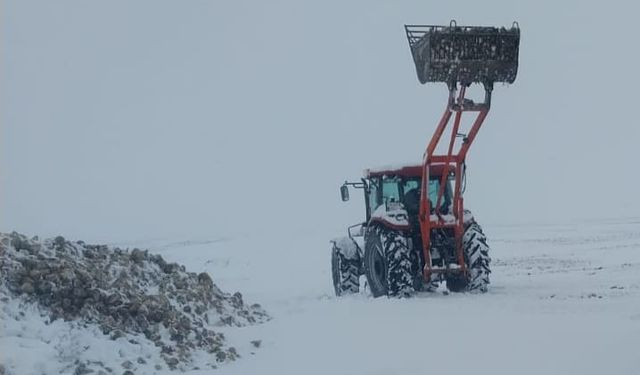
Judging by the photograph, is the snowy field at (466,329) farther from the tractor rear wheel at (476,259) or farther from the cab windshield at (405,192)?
the cab windshield at (405,192)

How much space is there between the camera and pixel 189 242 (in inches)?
1571

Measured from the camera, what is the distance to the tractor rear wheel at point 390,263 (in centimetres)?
1377

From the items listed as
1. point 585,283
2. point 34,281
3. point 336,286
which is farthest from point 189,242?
point 34,281

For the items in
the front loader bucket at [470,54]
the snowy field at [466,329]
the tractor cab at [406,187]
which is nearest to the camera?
the snowy field at [466,329]

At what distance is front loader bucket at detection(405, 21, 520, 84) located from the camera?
518 inches

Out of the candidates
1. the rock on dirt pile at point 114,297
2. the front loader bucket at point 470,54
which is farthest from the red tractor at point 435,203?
the rock on dirt pile at point 114,297

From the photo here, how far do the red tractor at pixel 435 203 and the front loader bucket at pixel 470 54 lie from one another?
2cm

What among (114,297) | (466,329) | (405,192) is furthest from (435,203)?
(114,297)

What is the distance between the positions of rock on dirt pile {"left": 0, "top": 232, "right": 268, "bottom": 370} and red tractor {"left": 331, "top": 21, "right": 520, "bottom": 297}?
3.70m

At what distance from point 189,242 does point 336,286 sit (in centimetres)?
2444

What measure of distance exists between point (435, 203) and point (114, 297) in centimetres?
738

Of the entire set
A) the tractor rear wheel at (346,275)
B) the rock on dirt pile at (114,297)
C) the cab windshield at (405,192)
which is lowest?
the tractor rear wheel at (346,275)

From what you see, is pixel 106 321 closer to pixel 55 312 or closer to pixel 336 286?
pixel 55 312

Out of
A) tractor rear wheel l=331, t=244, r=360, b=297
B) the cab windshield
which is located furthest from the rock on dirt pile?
the cab windshield
